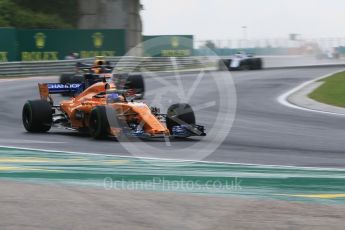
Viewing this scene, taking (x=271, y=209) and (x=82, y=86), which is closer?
(x=271, y=209)

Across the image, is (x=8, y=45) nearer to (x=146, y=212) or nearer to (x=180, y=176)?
(x=180, y=176)

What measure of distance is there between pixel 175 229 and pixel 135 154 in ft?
16.5

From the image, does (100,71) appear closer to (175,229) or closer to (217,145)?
(217,145)

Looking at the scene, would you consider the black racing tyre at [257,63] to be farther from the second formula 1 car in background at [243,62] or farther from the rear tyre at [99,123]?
the rear tyre at [99,123]

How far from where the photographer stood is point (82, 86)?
44.4 feet

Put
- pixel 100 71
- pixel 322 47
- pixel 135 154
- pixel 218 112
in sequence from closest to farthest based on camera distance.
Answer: pixel 135 154
pixel 100 71
pixel 218 112
pixel 322 47

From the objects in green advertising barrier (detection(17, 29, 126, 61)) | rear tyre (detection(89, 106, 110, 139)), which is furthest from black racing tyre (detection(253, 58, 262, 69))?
rear tyre (detection(89, 106, 110, 139))

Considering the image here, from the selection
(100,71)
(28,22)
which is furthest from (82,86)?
(28,22)

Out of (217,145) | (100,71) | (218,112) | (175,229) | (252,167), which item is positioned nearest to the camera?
(175,229)

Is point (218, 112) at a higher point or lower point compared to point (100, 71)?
lower

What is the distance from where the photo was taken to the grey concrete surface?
5.72 m

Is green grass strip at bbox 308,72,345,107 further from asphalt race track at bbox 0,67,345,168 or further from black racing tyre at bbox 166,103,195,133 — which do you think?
black racing tyre at bbox 166,103,195,133

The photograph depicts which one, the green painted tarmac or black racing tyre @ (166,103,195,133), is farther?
black racing tyre @ (166,103,195,133)

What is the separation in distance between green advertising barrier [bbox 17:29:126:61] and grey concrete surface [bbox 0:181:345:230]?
29.6 meters
